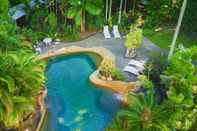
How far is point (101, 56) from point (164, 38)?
16.3 feet

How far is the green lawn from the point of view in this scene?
82.5ft

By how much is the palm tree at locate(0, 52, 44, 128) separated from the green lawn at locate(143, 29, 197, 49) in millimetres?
10469

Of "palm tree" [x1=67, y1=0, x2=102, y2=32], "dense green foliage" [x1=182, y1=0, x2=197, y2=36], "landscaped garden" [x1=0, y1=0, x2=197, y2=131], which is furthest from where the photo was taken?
"dense green foliage" [x1=182, y1=0, x2=197, y2=36]

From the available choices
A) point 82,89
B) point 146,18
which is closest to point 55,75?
point 82,89

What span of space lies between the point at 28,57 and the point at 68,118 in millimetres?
3714

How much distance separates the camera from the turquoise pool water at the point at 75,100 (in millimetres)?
18453

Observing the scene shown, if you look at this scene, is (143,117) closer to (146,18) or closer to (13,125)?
(13,125)

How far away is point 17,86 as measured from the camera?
1655cm

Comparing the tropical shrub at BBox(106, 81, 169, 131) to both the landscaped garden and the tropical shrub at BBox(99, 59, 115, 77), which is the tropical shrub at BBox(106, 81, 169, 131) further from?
the tropical shrub at BBox(99, 59, 115, 77)

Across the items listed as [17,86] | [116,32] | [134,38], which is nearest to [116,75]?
[134,38]

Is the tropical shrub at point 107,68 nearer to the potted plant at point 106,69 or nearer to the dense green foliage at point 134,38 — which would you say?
the potted plant at point 106,69

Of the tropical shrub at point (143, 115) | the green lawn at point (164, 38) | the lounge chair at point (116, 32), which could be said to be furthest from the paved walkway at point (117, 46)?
the tropical shrub at point (143, 115)

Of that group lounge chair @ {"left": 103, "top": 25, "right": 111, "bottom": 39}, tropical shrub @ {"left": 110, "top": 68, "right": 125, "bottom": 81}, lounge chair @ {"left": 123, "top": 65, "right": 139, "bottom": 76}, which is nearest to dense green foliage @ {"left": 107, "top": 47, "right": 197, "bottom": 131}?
tropical shrub @ {"left": 110, "top": 68, "right": 125, "bottom": 81}

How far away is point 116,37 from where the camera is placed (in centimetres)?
2591
